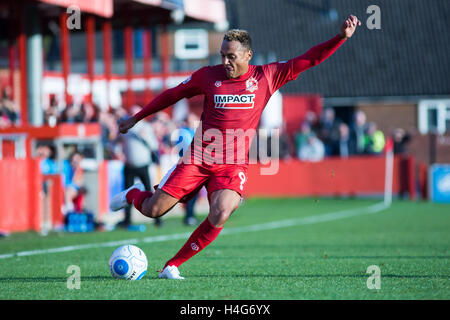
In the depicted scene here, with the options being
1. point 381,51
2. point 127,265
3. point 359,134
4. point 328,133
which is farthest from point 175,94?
point 381,51

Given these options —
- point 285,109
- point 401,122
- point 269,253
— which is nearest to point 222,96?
point 269,253


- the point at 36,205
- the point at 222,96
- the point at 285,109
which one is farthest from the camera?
the point at 285,109

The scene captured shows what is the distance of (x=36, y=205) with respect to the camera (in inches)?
598

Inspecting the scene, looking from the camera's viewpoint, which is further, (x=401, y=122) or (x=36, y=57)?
(x=401, y=122)

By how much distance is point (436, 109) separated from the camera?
41.1 metres

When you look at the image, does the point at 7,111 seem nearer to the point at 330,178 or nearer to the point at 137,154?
the point at 137,154

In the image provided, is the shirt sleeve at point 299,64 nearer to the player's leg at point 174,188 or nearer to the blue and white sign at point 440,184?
the player's leg at point 174,188

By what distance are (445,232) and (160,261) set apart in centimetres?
636

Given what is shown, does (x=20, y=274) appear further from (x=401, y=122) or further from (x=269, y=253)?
(x=401, y=122)

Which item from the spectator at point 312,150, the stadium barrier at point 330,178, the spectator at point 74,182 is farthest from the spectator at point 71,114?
the spectator at point 312,150

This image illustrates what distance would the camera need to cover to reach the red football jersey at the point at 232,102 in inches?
315

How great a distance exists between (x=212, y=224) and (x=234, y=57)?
1.58 meters

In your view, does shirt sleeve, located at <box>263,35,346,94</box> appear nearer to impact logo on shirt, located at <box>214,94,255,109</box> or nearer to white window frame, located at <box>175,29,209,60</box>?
impact logo on shirt, located at <box>214,94,255,109</box>

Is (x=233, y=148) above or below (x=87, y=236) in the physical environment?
above
